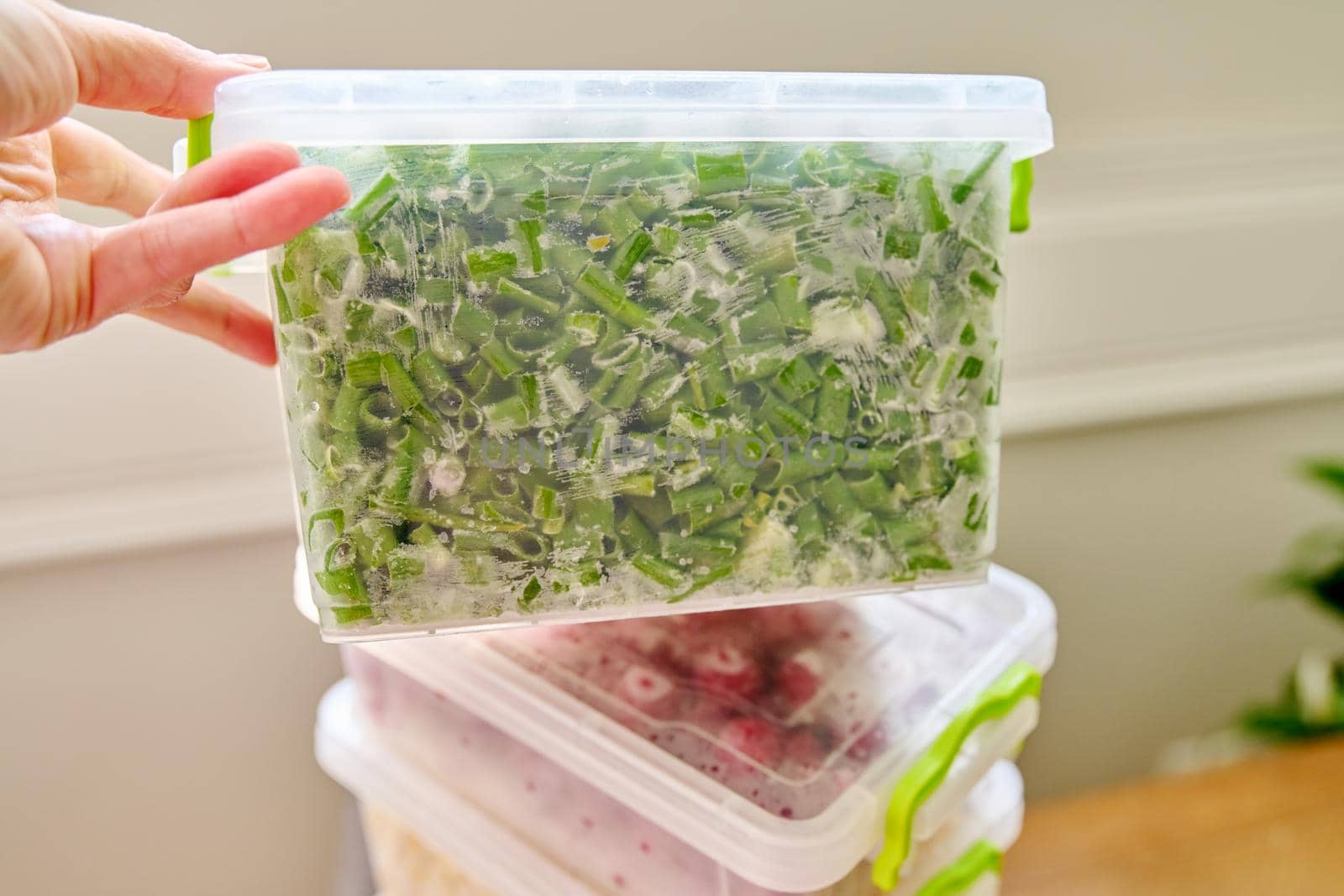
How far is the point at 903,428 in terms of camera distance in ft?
1.57

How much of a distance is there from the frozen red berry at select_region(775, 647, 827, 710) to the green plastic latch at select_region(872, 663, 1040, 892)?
7cm

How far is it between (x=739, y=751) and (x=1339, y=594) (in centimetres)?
74

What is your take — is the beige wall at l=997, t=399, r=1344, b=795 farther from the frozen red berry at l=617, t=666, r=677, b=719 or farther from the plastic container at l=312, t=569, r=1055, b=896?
the frozen red berry at l=617, t=666, r=677, b=719

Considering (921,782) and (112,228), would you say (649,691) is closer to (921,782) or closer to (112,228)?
(921,782)

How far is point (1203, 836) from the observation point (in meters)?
0.85

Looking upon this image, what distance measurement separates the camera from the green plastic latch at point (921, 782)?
50 cm

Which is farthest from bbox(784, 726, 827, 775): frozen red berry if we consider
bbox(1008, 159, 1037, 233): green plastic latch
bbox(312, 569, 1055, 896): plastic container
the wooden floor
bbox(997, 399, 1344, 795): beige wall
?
bbox(997, 399, 1344, 795): beige wall

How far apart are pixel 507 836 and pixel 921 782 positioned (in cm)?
25

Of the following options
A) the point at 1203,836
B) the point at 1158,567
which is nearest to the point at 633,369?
the point at 1203,836

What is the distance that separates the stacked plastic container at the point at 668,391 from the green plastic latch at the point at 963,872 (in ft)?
0.19

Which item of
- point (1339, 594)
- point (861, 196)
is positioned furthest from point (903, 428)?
point (1339, 594)

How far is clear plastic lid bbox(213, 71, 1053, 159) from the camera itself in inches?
15.7

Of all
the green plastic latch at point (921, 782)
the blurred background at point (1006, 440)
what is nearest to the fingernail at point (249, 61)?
the blurred background at point (1006, 440)

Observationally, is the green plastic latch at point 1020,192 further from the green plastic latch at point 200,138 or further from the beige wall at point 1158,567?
the beige wall at point 1158,567
